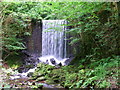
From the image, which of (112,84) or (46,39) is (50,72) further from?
(46,39)

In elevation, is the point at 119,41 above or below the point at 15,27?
below

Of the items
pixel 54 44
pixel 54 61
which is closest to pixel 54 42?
pixel 54 44

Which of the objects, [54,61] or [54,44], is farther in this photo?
[54,44]

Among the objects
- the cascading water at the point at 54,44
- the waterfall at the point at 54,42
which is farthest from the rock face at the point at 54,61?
the waterfall at the point at 54,42

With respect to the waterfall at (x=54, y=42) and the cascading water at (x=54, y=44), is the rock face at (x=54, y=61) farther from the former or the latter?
the waterfall at (x=54, y=42)

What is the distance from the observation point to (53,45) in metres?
9.45

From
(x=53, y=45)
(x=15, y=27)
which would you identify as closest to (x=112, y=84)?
(x=53, y=45)

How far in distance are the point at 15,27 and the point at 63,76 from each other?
5365mm

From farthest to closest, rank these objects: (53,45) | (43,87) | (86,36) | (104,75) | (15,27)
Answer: (53,45) < (15,27) < (86,36) < (43,87) < (104,75)

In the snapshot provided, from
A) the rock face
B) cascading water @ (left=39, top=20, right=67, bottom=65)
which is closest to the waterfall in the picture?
cascading water @ (left=39, top=20, right=67, bottom=65)

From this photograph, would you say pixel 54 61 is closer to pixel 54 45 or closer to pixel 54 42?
pixel 54 45

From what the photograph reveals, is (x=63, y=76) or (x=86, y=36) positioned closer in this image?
(x=63, y=76)

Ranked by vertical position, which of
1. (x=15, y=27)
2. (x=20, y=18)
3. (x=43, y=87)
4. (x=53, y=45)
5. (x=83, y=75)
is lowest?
(x=43, y=87)

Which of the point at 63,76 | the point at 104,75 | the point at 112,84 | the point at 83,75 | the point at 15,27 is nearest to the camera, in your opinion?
the point at 112,84
